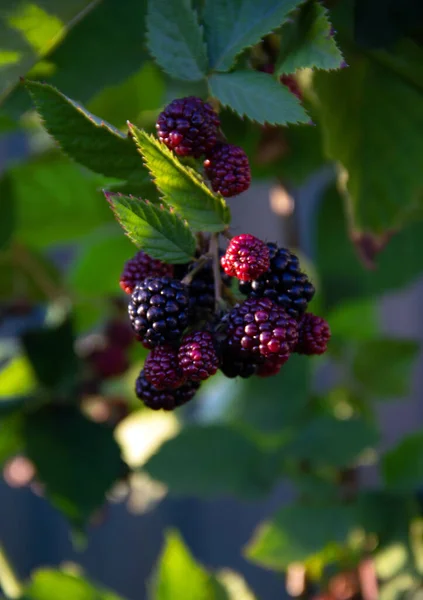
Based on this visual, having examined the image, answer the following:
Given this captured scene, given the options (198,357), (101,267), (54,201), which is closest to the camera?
(198,357)

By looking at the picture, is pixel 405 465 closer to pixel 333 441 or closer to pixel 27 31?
pixel 333 441

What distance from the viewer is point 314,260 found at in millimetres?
1020

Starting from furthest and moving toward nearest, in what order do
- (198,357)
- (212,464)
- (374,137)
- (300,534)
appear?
(212,464) → (300,534) → (374,137) → (198,357)

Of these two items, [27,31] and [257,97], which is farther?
[27,31]

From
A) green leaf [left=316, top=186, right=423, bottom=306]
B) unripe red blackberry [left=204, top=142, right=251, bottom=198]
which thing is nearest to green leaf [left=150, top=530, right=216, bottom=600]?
green leaf [left=316, top=186, right=423, bottom=306]

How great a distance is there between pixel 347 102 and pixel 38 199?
0.59 m

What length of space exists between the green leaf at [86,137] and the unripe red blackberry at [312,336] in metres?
0.13

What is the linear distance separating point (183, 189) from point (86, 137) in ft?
0.24

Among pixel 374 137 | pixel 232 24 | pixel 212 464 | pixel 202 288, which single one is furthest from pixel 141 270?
pixel 212 464

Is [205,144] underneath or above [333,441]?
above

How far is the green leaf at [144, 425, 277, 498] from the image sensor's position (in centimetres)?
93

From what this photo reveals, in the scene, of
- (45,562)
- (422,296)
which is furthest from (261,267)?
(45,562)

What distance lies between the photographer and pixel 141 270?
1.42 feet

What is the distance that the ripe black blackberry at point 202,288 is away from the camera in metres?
0.42
